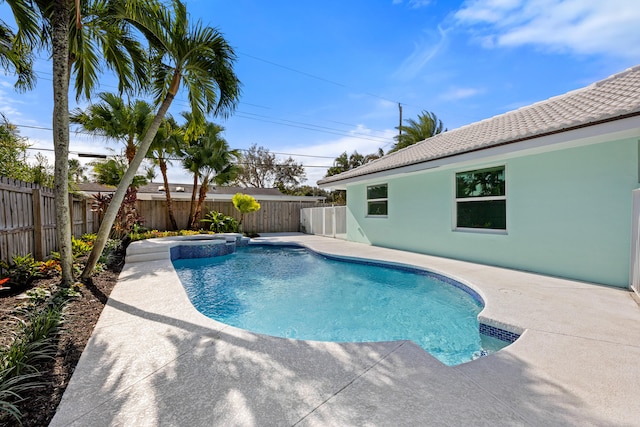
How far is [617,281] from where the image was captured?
5.31m

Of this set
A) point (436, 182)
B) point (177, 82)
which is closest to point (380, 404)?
point (177, 82)

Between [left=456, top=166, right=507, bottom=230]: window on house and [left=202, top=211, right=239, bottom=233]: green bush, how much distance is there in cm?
1242

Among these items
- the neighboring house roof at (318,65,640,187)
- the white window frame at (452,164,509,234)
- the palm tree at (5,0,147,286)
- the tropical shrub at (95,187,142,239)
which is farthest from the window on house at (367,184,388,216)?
the tropical shrub at (95,187,142,239)

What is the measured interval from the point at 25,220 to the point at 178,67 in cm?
441

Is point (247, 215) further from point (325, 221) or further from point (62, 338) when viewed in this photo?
point (62, 338)

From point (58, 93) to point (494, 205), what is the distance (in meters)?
9.50

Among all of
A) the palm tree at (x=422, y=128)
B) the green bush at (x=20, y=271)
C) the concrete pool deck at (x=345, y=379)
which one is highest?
the palm tree at (x=422, y=128)

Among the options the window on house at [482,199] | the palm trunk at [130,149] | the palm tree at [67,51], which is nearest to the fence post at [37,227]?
the palm tree at [67,51]

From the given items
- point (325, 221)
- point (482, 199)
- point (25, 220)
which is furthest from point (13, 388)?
point (325, 221)

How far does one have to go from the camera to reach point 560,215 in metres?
6.07

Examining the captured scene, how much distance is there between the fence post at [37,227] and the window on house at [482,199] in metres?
10.4

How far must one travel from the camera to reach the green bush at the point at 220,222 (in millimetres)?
16625

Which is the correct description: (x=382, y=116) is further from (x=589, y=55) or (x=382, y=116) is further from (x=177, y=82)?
(x=177, y=82)

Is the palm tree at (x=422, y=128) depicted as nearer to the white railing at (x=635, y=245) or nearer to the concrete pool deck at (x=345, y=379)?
the white railing at (x=635, y=245)
